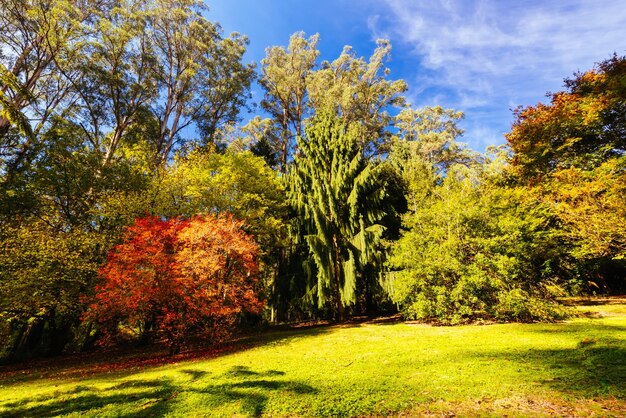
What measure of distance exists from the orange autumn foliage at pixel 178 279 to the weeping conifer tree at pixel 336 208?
4892 millimetres

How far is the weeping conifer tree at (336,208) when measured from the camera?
50.7ft

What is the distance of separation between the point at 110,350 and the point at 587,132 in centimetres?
3247

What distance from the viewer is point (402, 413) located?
455 centimetres

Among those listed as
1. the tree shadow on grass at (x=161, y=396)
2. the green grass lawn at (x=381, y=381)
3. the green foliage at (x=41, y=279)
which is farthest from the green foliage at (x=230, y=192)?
the tree shadow on grass at (x=161, y=396)

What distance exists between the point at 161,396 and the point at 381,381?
4892 millimetres

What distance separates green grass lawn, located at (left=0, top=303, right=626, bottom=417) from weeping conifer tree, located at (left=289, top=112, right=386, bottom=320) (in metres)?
5.72

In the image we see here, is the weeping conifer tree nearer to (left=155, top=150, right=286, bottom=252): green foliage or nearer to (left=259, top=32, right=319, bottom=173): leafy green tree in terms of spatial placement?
(left=155, top=150, right=286, bottom=252): green foliage

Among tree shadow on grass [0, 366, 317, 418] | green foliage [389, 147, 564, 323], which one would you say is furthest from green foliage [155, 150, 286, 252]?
tree shadow on grass [0, 366, 317, 418]

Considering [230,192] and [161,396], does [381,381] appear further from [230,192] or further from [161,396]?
[230,192]

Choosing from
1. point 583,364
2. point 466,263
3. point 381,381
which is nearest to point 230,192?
point 466,263

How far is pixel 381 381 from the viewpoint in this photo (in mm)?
5988

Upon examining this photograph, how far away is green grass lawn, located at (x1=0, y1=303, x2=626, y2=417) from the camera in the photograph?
4.75 meters

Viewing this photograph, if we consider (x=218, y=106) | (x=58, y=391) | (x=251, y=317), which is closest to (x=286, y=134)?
(x=218, y=106)

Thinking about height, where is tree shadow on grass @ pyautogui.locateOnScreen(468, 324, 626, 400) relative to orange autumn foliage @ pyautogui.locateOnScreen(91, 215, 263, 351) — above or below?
below
